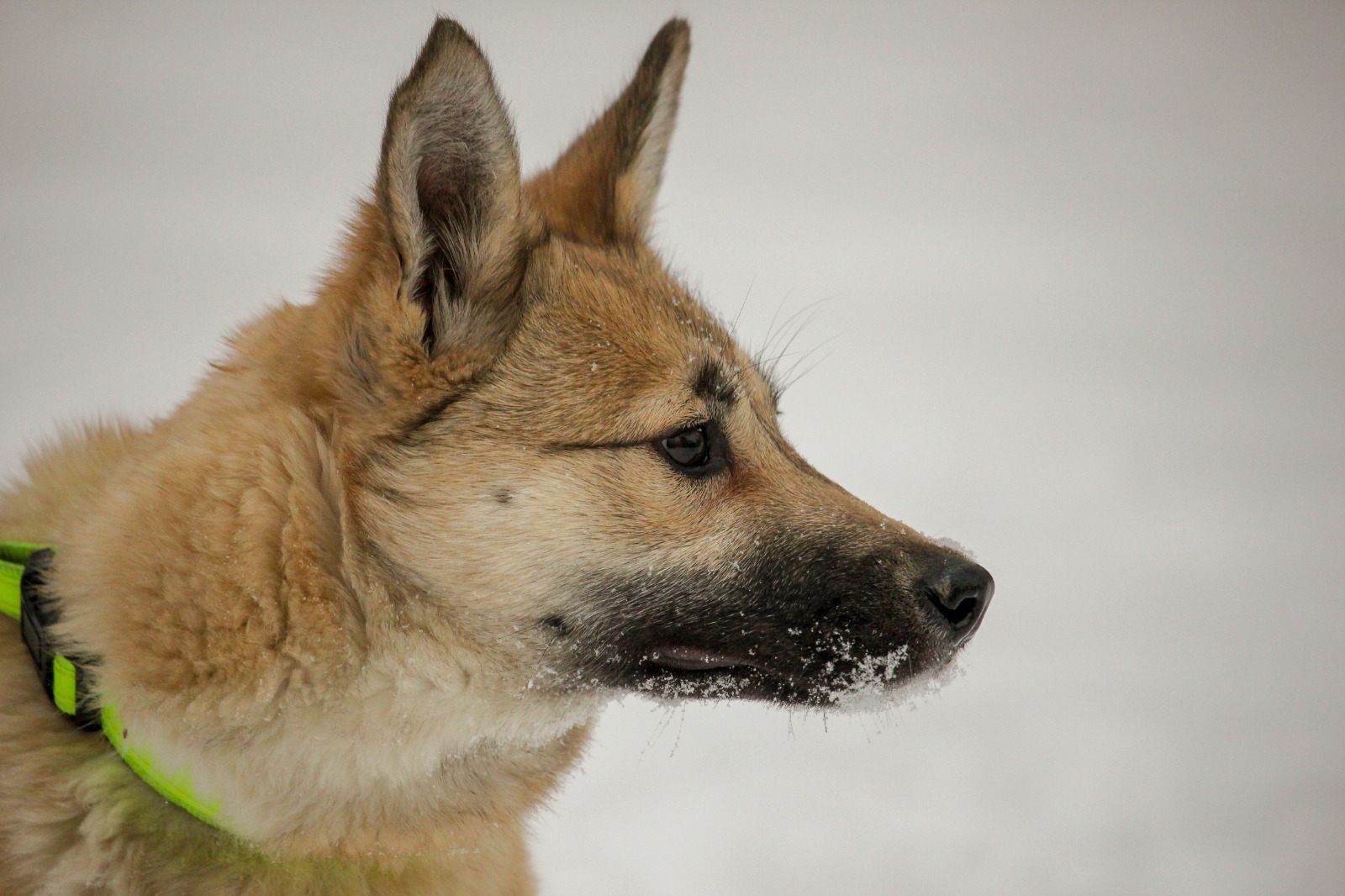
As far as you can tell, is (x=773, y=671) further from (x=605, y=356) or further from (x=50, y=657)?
(x=50, y=657)

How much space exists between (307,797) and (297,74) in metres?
9.79

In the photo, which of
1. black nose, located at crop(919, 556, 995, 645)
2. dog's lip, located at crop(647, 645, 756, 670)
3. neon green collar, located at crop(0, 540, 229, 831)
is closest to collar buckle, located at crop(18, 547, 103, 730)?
neon green collar, located at crop(0, 540, 229, 831)

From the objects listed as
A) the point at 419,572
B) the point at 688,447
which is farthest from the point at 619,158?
the point at 419,572

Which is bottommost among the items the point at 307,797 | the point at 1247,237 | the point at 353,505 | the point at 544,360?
the point at 307,797

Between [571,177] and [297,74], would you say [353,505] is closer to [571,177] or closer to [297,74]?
[571,177]

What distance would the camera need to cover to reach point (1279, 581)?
253 inches

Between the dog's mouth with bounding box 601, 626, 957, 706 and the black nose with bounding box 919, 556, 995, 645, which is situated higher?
the black nose with bounding box 919, 556, 995, 645

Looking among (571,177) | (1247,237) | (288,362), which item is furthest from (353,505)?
(1247,237)

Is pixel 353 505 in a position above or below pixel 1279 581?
below

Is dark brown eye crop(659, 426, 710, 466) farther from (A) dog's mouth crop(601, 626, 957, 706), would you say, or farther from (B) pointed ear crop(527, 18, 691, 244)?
(B) pointed ear crop(527, 18, 691, 244)

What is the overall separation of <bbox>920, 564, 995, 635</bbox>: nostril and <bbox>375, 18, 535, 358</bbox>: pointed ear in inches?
51.9

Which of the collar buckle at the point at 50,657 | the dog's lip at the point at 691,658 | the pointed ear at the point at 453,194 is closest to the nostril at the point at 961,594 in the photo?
the dog's lip at the point at 691,658

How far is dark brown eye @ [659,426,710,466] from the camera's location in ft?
8.86

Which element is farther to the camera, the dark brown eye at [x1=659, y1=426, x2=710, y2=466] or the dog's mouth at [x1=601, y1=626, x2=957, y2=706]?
the dark brown eye at [x1=659, y1=426, x2=710, y2=466]
